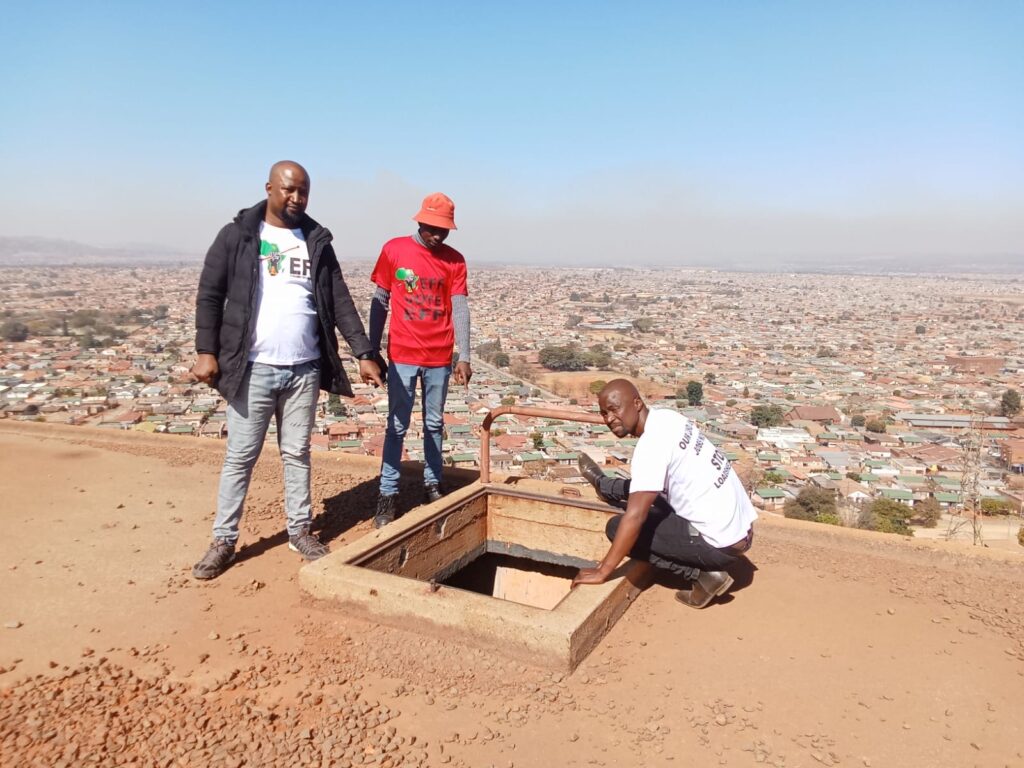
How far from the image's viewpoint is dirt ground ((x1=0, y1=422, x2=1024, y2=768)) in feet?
7.95

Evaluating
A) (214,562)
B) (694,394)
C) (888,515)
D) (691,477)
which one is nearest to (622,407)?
(691,477)

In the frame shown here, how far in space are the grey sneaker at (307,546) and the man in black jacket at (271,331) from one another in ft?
0.03

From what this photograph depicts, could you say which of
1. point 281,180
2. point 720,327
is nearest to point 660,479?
point 281,180

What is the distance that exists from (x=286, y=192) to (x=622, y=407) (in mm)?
1861

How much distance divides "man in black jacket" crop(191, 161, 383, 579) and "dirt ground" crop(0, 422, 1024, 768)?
581 millimetres

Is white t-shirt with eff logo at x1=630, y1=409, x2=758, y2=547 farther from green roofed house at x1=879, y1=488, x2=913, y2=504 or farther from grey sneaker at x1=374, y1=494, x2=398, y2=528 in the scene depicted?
green roofed house at x1=879, y1=488, x2=913, y2=504

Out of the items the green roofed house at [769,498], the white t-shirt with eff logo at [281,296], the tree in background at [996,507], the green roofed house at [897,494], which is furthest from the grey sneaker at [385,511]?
the green roofed house at [897,494]

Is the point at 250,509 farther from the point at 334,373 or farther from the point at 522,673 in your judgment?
the point at 522,673

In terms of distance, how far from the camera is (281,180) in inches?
133

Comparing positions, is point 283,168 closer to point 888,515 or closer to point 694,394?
point 888,515

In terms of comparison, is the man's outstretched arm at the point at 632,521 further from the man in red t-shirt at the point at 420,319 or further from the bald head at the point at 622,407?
the man in red t-shirt at the point at 420,319

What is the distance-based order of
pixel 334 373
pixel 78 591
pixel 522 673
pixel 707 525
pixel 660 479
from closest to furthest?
pixel 522 673 < pixel 660 479 < pixel 707 525 < pixel 78 591 < pixel 334 373

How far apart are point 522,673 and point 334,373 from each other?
1.80 meters

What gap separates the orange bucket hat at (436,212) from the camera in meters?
3.99
